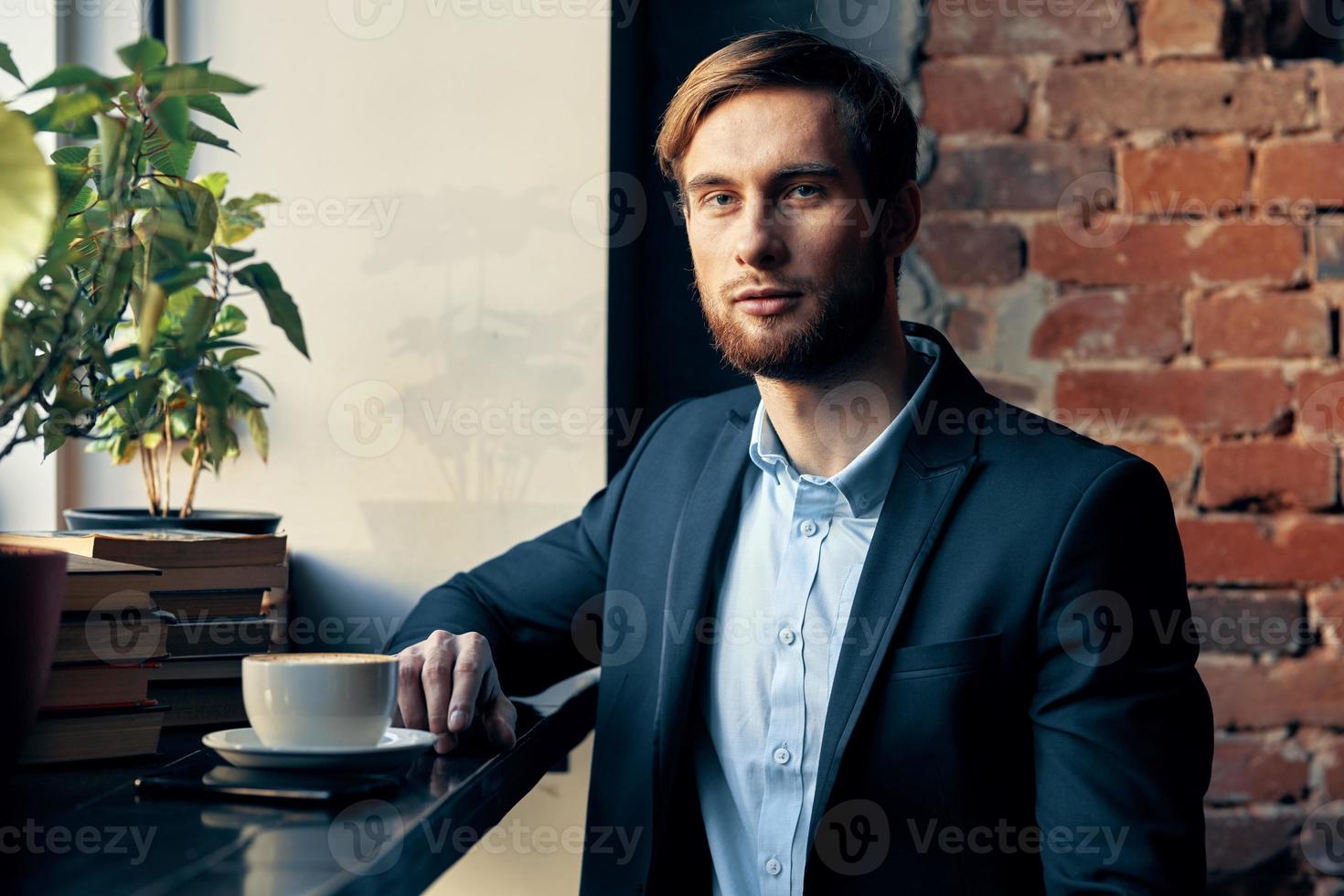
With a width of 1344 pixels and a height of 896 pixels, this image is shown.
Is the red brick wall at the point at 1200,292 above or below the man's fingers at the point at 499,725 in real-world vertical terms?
above

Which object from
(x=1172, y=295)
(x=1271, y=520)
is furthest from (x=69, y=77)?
(x=1271, y=520)

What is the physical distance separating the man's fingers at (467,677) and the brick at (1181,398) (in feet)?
2.50

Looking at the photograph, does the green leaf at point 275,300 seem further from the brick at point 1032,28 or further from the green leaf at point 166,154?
the brick at point 1032,28

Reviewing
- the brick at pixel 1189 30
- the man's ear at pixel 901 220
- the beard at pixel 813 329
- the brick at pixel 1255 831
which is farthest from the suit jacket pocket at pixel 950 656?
the brick at pixel 1189 30

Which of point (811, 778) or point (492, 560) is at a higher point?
point (492, 560)

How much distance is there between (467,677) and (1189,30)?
1086 millimetres

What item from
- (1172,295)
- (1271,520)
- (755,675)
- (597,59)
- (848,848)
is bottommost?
(848,848)

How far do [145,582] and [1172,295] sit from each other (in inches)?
43.1

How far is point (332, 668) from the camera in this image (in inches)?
27.1

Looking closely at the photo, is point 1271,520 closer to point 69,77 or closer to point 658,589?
point 658,589

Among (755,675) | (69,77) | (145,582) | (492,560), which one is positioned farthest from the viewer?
(492,560)

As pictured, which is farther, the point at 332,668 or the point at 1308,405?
the point at 1308,405

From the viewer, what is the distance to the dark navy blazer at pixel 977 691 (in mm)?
934

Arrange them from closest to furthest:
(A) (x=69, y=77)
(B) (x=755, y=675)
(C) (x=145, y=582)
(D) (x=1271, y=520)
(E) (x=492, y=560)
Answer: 1. (A) (x=69, y=77)
2. (C) (x=145, y=582)
3. (B) (x=755, y=675)
4. (E) (x=492, y=560)
5. (D) (x=1271, y=520)
